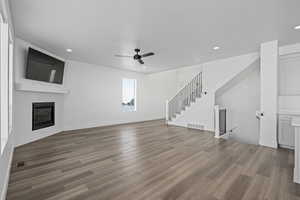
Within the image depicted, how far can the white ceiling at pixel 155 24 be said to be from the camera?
2348mm

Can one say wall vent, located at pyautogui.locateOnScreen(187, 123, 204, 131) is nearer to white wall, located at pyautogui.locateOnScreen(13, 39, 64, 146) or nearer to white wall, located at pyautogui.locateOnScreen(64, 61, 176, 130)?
white wall, located at pyautogui.locateOnScreen(64, 61, 176, 130)

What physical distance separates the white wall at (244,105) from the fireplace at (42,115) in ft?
21.6

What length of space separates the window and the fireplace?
10.8ft

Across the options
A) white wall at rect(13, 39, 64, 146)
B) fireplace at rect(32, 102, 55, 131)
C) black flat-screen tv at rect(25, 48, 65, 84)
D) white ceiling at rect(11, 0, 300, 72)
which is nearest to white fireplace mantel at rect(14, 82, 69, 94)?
white wall at rect(13, 39, 64, 146)

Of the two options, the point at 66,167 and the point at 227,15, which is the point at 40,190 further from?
the point at 227,15

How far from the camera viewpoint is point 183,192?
191 centimetres

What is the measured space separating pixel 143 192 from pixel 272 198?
5.56ft

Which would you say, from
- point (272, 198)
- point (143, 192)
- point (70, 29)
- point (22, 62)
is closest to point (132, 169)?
point (143, 192)

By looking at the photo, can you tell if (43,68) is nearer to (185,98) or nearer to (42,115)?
(42,115)

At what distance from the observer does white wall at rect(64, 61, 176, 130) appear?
5.75m

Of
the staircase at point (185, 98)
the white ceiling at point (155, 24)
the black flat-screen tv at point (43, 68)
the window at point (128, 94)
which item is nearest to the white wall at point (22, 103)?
the black flat-screen tv at point (43, 68)

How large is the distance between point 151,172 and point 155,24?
9.65ft

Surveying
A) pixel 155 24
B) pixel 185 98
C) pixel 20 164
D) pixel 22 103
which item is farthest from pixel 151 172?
pixel 185 98

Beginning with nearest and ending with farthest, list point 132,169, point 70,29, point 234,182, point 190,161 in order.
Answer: point 234,182, point 132,169, point 190,161, point 70,29
